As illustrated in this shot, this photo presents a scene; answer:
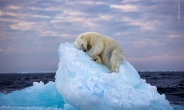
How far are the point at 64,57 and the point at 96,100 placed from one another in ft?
6.67

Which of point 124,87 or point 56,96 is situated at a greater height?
point 124,87

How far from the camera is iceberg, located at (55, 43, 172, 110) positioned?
716 centimetres

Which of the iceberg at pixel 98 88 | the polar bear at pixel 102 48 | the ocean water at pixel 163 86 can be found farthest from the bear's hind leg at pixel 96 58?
the ocean water at pixel 163 86

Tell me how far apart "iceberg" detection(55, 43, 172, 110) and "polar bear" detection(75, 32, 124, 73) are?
0.68ft

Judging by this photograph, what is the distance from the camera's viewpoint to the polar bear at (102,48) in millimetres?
8680

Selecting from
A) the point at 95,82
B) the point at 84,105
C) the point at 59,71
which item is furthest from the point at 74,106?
the point at 59,71

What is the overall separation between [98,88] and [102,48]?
6.10ft

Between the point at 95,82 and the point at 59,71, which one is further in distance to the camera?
the point at 59,71

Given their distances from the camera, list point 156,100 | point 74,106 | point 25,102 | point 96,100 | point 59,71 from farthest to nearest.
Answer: point 25,102, point 59,71, point 156,100, point 74,106, point 96,100

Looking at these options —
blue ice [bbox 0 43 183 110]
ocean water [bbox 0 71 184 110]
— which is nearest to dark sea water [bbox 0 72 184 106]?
ocean water [bbox 0 71 184 110]

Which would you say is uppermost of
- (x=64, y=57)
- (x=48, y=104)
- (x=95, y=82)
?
(x=64, y=57)

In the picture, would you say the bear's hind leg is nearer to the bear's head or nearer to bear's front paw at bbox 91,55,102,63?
bear's front paw at bbox 91,55,102,63

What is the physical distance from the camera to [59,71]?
8617mm

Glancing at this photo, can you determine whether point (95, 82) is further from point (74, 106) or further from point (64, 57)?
point (64, 57)
